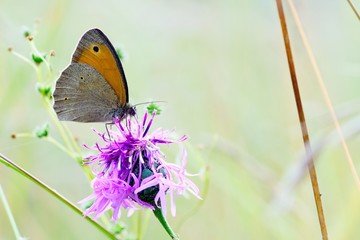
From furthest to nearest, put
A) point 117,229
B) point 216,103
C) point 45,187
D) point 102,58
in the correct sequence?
point 216,103
point 102,58
point 117,229
point 45,187

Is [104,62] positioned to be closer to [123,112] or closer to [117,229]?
[123,112]

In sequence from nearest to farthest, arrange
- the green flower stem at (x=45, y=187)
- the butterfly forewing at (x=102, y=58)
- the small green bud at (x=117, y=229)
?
the green flower stem at (x=45, y=187) → the small green bud at (x=117, y=229) → the butterfly forewing at (x=102, y=58)

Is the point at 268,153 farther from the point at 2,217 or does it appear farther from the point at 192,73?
the point at 2,217

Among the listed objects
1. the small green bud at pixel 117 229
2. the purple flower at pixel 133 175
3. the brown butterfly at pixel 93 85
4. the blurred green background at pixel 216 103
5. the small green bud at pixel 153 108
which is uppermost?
the brown butterfly at pixel 93 85

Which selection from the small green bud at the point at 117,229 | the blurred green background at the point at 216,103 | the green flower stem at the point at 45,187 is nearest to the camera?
the green flower stem at the point at 45,187

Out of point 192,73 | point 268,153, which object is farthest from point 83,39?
point 192,73

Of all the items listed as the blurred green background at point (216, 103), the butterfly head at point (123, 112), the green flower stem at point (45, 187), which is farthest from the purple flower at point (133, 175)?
the blurred green background at point (216, 103)

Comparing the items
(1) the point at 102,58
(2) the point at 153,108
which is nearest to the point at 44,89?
(1) the point at 102,58

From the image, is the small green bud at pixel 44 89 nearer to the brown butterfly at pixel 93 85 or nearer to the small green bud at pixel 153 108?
the brown butterfly at pixel 93 85
